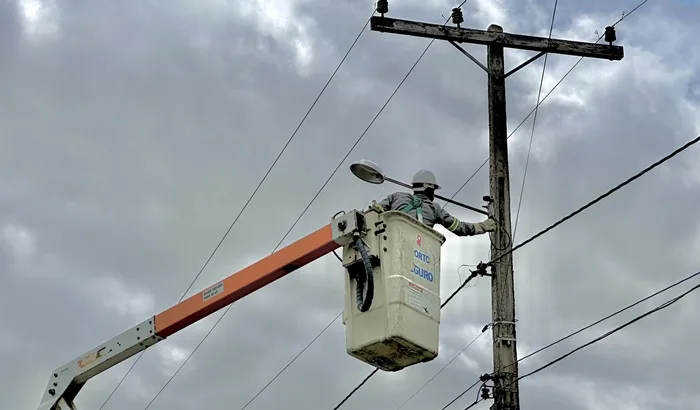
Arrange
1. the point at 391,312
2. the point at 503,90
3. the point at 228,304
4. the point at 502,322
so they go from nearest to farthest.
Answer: the point at 391,312 → the point at 228,304 → the point at 502,322 → the point at 503,90

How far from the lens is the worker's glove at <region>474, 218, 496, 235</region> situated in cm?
1166

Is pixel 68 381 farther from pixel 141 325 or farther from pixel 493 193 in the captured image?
pixel 493 193

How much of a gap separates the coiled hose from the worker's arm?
1.14 meters

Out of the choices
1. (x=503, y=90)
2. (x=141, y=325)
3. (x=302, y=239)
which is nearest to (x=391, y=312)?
(x=302, y=239)

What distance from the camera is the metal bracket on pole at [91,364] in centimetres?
1180

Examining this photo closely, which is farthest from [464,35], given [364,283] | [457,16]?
[364,283]

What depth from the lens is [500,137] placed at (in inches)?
539

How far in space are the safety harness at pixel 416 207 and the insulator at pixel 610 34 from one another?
4.97 meters

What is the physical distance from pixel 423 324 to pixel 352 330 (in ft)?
1.71

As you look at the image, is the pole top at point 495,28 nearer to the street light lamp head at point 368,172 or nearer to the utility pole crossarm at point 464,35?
the utility pole crossarm at point 464,35

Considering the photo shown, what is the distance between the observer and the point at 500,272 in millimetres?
12883

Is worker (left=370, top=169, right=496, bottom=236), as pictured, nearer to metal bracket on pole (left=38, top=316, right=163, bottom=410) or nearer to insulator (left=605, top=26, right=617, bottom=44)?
metal bracket on pole (left=38, top=316, right=163, bottom=410)

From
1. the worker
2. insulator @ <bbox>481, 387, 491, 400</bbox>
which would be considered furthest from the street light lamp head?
insulator @ <bbox>481, 387, 491, 400</bbox>

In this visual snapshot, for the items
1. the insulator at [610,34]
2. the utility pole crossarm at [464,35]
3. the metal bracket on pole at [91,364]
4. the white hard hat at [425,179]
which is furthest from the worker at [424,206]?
the insulator at [610,34]
